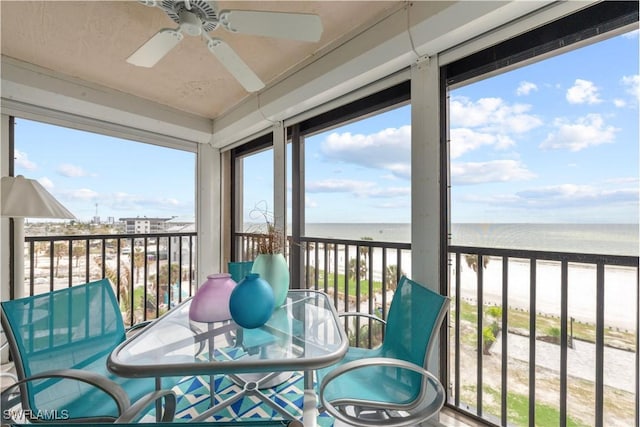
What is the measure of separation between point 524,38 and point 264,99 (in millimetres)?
2071

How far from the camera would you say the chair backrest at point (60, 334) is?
119cm

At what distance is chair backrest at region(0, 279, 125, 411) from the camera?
3.92 feet

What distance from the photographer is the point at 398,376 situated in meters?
1.44

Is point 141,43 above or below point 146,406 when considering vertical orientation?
above

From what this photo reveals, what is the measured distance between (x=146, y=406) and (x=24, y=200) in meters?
1.69

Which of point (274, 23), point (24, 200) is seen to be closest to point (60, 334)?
point (24, 200)

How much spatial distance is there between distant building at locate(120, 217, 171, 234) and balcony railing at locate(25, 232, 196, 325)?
6cm

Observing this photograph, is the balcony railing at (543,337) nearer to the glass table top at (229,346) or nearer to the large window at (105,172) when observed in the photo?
the glass table top at (229,346)

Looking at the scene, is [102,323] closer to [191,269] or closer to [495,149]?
[191,269]

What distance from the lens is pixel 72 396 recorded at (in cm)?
124

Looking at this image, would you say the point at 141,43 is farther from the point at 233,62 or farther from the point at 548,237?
the point at 548,237

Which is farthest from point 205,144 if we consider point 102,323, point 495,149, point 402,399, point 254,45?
point 402,399

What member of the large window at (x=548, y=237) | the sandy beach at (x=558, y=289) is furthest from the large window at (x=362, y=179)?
the sandy beach at (x=558, y=289)

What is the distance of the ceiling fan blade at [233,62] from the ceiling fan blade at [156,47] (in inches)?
6.8
